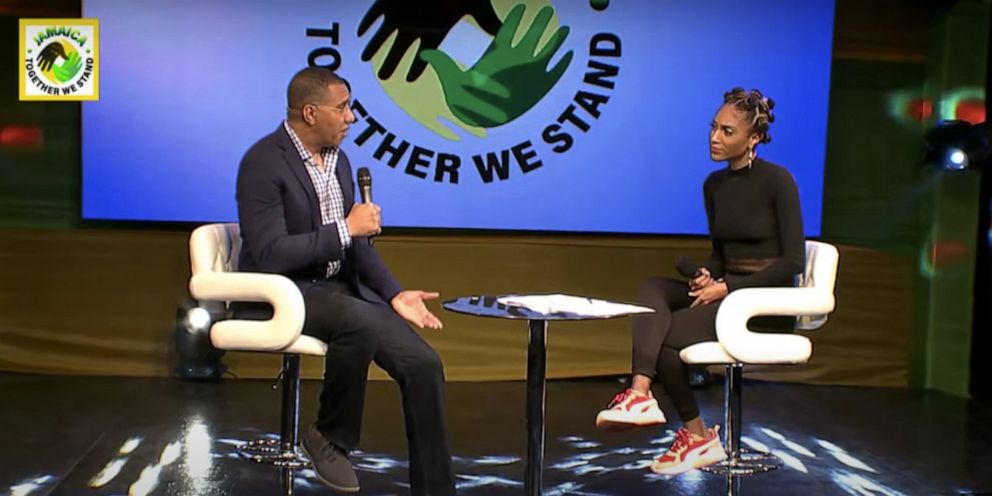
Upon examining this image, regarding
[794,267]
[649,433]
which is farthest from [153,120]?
[794,267]

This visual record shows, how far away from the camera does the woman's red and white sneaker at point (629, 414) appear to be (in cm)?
350

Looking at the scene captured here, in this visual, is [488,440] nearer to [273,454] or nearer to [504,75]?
[273,454]

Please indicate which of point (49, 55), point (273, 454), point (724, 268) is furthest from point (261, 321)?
point (49, 55)

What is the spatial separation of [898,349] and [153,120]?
3891mm

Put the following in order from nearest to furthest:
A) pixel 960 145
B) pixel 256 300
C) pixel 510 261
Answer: pixel 256 300
pixel 960 145
pixel 510 261

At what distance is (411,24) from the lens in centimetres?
552

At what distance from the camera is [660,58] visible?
5.59 meters

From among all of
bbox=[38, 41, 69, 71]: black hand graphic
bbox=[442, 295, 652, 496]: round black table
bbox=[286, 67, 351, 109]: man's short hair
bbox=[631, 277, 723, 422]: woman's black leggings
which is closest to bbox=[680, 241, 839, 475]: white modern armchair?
bbox=[631, 277, 723, 422]: woman's black leggings

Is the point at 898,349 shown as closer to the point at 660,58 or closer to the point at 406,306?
the point at 660,58

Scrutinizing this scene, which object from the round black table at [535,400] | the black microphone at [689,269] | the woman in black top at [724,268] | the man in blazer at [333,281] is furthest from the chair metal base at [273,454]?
the black microphone at [689,269]

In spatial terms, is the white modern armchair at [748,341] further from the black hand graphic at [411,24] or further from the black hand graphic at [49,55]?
the black hand graphic at [49,55]

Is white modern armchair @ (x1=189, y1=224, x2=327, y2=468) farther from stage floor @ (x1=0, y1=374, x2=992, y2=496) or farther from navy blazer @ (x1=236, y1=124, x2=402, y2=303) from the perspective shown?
stage floor @ (x1=0, y1=374, x2=992, y2=496)

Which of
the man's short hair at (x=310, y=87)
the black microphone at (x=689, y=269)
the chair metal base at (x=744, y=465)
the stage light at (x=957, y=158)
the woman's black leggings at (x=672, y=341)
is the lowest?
the chair metal base at (x=744, y=465)

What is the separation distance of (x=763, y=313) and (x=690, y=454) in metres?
0.56
